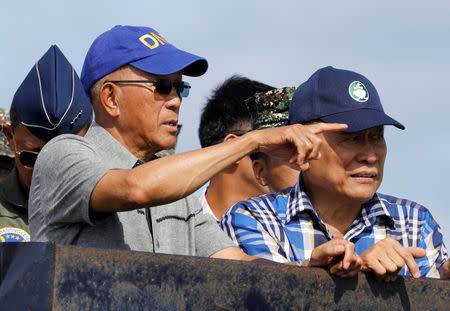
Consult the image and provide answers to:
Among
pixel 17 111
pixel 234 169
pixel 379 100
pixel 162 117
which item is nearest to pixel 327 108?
pixel 379 100

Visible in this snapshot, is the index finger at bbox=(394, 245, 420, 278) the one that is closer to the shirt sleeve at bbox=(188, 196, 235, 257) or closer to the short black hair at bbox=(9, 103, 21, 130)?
the shirt sleeve at bbox=(188, 196, 235, 257)

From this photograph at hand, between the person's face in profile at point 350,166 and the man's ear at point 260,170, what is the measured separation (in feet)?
4.42

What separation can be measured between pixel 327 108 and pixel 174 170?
131 cm

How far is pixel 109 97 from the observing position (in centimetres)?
309

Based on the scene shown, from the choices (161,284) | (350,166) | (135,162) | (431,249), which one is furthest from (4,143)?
(161,284)

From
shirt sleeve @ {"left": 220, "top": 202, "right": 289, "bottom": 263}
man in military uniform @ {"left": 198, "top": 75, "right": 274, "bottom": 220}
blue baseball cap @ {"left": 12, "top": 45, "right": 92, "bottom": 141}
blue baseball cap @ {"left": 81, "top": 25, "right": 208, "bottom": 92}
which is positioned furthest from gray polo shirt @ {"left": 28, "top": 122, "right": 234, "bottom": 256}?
man in military uniform @ {"left": 198, "top": 75, "right": 274, "bottom": 220}

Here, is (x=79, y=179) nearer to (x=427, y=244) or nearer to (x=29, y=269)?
(x=29, y=269)

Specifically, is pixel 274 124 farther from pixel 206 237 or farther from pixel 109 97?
pixel 206 237

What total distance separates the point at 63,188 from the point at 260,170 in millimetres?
2467

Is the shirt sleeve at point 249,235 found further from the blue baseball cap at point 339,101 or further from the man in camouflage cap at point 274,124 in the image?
the man in camouflage cap at point 274,124

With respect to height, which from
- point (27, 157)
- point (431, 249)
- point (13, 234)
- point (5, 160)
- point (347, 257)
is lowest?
point (5, 160)

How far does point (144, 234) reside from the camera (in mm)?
2584

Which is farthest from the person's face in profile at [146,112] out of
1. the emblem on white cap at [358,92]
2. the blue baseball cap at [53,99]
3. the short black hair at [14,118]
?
the emblem on white cap at [358,92]

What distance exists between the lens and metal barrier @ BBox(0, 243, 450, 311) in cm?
159
